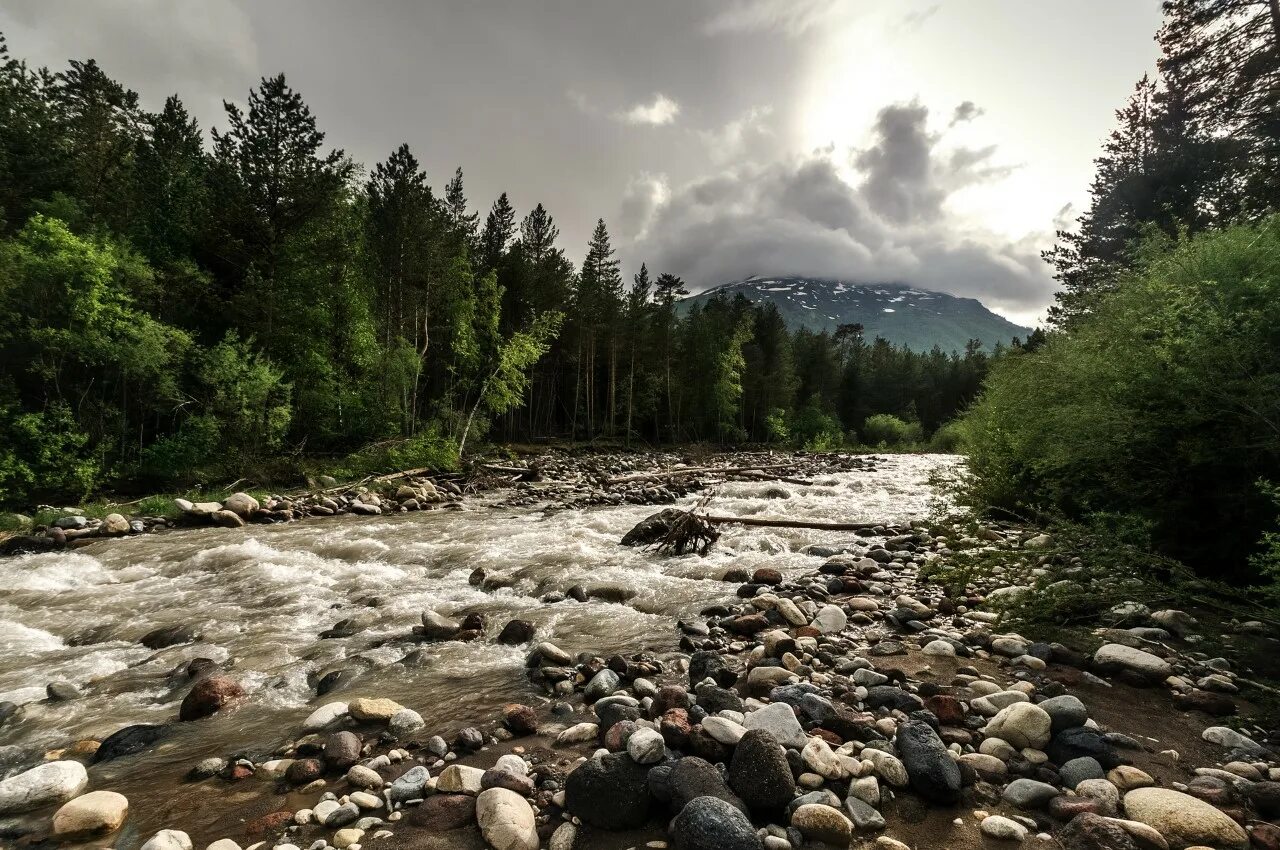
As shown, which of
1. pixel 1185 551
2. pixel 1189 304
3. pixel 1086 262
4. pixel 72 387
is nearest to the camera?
pixel 1189 304

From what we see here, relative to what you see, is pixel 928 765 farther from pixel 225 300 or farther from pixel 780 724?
pixel 225 300

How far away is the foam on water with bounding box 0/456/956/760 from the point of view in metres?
4.17

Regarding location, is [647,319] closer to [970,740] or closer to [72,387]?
[72,387]

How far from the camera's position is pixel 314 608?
6.52m

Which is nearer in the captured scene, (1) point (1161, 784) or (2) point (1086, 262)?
(1) point (1161, 784)

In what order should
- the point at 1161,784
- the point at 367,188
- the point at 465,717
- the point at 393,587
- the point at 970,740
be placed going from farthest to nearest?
the point at 367,188
the point at 393,587
the point at 465,717
the point at 970,740
the point at 1161,784

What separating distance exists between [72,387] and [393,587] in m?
16.1

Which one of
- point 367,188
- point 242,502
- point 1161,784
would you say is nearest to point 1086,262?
point 1161,784

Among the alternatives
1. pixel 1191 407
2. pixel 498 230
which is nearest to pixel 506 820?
pixel 1191 407

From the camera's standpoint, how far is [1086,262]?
23.5 m

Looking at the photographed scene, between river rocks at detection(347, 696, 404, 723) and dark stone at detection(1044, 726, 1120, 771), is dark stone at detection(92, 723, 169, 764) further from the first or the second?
dark stone at detection(1044, 726, 1120, 771)

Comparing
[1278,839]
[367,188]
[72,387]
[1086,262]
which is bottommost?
[1278,839]

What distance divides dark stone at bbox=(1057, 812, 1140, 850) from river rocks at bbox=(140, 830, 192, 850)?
4.32 metres

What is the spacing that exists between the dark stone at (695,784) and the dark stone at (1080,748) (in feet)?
6.78
